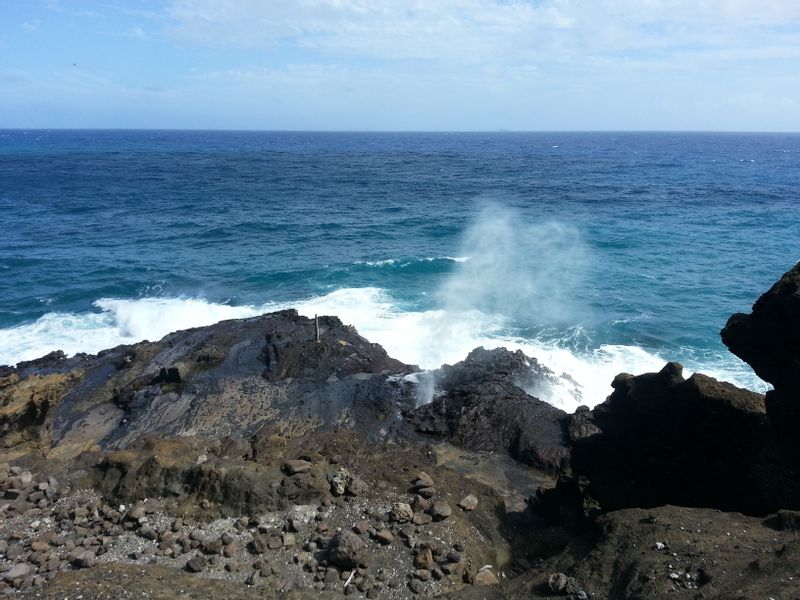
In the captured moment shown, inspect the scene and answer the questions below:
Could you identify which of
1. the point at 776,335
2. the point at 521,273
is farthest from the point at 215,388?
the point at 521,273

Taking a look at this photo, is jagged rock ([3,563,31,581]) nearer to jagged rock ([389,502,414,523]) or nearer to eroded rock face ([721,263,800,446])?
jagged rock ([389,502,414,523])

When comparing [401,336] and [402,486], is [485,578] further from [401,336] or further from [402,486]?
[401,336]

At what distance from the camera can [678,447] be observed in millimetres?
12477

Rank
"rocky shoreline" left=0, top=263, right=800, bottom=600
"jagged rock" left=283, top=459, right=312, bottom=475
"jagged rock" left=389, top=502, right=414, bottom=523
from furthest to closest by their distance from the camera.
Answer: "jagged rock" left=283, top=459, right=312, bottom=475, "jagged rock" left=389, top=502, right=414, bottom=523, "rocky shoreline" left=0, top=263, right=800, bottom=600

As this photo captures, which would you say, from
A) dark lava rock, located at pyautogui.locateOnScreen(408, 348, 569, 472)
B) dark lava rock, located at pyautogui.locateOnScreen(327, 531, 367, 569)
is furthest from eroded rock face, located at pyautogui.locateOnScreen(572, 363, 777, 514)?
dark lava rock, located at pyautogui.locateOnScreen(327, 531, 367, 569)

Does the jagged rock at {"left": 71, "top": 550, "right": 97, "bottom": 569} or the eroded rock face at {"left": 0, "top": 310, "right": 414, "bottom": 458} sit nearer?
the jagged rock at {"left": 71, "top": 550, "right": 97, "bottom": 569}

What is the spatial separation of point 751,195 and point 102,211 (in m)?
73.4

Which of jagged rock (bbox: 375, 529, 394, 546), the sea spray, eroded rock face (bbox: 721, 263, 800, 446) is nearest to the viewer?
eroded rock face (bbox: 721, 263, 800, 446)

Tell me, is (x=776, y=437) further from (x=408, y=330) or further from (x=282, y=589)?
(x=408, y=330)

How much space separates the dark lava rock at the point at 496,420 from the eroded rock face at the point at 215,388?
1.28 metres

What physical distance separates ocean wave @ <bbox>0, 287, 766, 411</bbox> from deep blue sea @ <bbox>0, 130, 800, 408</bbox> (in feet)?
0.41

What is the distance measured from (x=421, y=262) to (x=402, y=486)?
2768cm

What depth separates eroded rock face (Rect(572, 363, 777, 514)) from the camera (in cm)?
1162

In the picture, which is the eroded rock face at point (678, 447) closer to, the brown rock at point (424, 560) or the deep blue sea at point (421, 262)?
the brown rock at point (424, 560)
